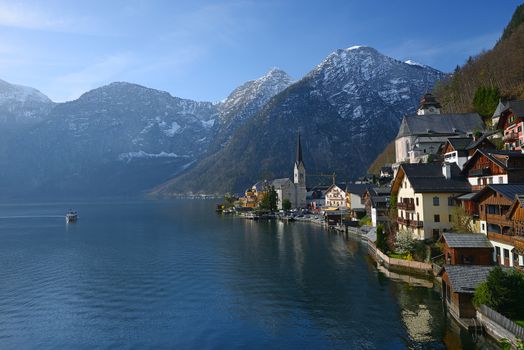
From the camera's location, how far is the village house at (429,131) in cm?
10875

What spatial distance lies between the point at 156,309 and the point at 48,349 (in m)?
11.5

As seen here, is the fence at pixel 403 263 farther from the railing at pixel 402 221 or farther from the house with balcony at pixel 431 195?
the railing at pixel 402 221

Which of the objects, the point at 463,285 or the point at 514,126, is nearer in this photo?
the point at 463,285

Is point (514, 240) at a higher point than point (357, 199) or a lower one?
lower

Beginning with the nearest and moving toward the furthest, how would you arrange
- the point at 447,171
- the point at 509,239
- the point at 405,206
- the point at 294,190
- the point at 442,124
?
the point at 509,239, the point at 447,171, the point at 405,206, the point at 442,124, the point at 294,190

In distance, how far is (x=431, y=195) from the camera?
193ft

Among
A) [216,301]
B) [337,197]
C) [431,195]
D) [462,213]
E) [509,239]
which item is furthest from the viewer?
[337,197]

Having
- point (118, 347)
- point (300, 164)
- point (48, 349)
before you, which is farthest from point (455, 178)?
point (300, 164)

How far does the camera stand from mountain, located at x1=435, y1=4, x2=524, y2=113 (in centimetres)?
11294

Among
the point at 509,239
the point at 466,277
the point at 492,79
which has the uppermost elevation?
the point at 492,79

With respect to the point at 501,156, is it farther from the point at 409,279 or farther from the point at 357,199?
the point at 357,199

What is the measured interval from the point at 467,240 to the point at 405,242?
40.3 ft

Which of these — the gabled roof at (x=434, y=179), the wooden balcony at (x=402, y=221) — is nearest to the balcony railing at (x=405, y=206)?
the wooden balcony at (x=402, y=221)

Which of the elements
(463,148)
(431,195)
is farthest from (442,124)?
(431,195)
